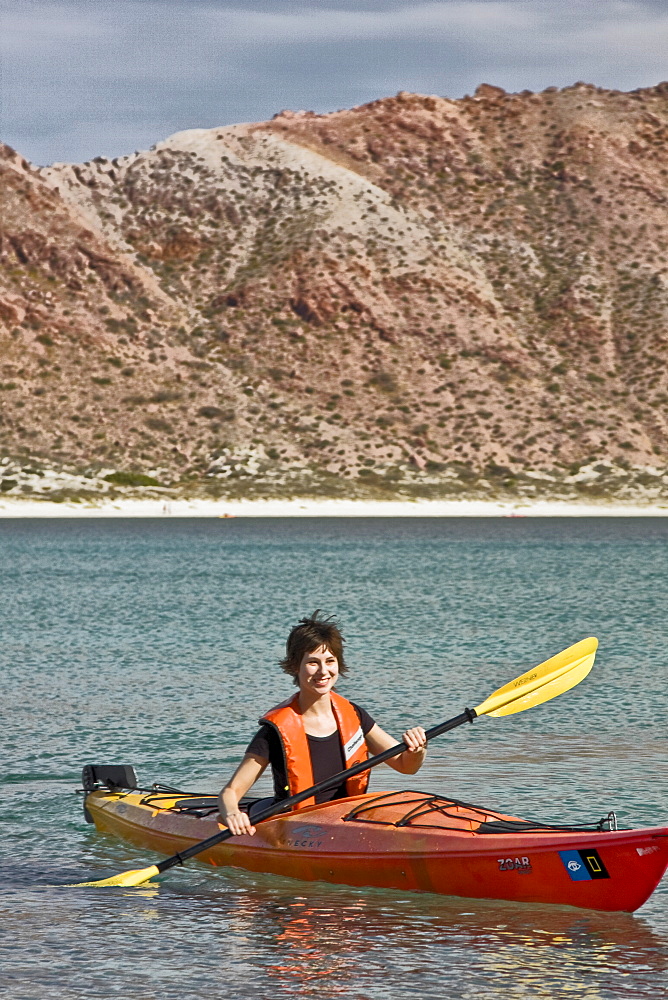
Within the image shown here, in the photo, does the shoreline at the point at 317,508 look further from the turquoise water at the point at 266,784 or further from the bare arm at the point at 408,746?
the bare arm at the point at 408,746

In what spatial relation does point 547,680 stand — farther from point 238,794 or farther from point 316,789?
point 238,794

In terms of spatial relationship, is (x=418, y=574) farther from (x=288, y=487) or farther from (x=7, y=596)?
(x=288, y=487)

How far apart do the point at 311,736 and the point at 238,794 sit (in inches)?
26.8

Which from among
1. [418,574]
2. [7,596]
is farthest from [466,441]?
[7,596]

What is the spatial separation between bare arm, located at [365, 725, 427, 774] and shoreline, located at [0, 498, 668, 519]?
83.5m

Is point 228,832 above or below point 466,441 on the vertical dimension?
below

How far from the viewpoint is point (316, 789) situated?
10219mm

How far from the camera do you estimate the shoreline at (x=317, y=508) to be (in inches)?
3730

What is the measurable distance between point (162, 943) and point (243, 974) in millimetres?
900

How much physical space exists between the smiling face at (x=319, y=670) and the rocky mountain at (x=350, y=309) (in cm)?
8721

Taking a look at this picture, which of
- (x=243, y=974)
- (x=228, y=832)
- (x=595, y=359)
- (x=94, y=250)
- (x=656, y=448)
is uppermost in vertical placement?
(x=94, y=250)

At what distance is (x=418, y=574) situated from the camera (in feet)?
184

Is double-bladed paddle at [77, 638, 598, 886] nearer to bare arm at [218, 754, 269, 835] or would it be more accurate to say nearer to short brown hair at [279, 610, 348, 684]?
bare arm at [218, 754, 269, 835]

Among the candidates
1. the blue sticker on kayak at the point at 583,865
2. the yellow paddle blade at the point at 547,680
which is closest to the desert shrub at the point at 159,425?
the yellow paddle blade at the point at 547,680
